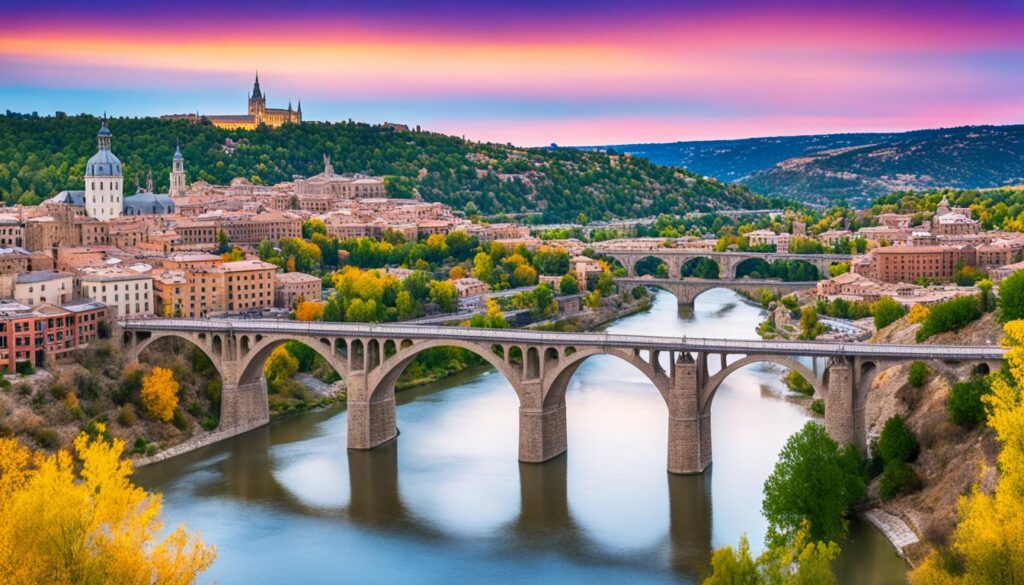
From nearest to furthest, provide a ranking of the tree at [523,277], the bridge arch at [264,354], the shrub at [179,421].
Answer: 1. the shrub at [179,421]
2. the bridge arch at [264,354]
3. the tree at [523,277]

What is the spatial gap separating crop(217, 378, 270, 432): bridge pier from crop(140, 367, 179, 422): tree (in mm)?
1494

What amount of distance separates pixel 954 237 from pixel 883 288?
1205 cm

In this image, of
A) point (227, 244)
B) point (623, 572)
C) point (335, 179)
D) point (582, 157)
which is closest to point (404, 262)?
point (227, 244)

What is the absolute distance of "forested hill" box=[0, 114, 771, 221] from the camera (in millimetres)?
75250

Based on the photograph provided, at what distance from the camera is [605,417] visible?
36.2m

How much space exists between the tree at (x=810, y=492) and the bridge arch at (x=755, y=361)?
3.24 metres

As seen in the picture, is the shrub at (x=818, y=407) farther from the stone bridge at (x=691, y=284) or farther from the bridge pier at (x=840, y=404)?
the stone bridge at (x=691, y=284)

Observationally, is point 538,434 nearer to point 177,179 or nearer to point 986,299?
point 986,299

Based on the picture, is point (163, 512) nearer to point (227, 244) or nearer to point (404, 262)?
point (227, 244)

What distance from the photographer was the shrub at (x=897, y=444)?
2705cm

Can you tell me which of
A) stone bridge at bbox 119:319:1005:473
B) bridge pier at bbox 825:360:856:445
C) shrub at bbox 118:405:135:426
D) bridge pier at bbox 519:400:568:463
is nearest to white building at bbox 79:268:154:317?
stone bridge at bbox 119:319:1005:473

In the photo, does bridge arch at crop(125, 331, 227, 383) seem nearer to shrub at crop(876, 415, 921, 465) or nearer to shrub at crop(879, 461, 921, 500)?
shrub at crop(876, 415, 921, 465)

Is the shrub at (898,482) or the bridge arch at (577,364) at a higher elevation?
the bridge arch at (577,364)

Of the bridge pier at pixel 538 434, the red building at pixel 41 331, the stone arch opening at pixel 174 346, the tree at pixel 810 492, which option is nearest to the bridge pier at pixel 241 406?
the stone arch opening at pixel 174 346
